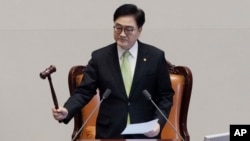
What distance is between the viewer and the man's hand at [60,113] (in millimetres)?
1877

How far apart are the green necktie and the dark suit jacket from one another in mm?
32

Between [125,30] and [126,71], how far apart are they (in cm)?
22

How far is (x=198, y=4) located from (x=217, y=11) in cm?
15

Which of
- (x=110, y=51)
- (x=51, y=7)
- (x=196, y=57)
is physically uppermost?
(x=51, y=7)

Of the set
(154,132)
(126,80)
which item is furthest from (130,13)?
(154,132)

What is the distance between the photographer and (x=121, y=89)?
2135 millimetres

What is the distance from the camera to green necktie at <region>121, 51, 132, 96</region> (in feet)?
7.12

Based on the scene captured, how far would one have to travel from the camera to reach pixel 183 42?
3176 millimetres

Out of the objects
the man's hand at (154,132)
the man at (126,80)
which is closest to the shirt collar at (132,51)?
the man at (126,80)

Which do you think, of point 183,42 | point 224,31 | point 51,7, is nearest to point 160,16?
point 183,42

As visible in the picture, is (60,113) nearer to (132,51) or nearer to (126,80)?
(126,80)

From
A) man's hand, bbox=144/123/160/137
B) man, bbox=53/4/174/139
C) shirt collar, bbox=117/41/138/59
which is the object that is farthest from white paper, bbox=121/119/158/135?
shirt collar, bbox=117/41/138/59

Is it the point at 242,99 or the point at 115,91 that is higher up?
the point at 115,91

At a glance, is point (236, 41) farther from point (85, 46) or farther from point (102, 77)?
point (102, 77)
